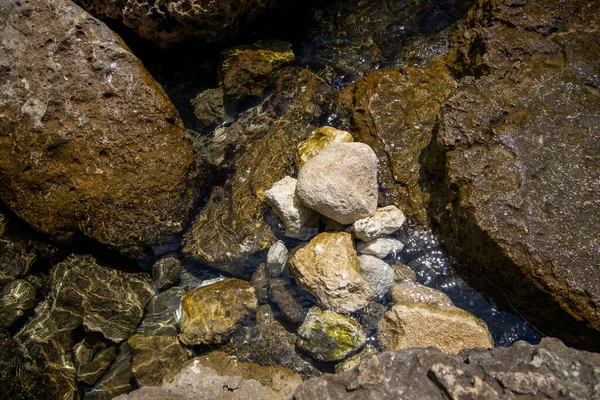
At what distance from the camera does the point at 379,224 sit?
11.5 ft

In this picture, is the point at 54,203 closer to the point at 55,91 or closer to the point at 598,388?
the point at 55,91

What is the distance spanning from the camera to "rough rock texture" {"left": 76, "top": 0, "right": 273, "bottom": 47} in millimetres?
4117

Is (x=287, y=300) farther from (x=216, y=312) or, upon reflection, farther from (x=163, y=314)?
(x=163, y=314)

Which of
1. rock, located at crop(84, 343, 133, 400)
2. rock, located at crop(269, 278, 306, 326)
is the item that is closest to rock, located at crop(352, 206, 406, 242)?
rock, located at crop(269, 278, 306, 326)

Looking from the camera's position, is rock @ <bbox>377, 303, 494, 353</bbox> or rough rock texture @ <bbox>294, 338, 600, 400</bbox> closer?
rough rock texture @ <bbox>294, 338, 600, 400</bbox>

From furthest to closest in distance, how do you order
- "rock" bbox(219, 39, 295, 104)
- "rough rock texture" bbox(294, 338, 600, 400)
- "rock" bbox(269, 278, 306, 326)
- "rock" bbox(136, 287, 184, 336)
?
"rock" bbox(219, 39, 295, 104), "rock" bbox(136, 287, 184, 336), "rock" bbox(269, 278, 306, 326), "rough rock texture" bbox(294, 338, 600, 400)

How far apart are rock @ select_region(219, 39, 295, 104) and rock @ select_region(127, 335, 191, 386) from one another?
9.05 feet

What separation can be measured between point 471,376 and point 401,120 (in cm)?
254

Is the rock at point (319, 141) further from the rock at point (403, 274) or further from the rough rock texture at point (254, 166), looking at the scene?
the rock at point (403, 274)

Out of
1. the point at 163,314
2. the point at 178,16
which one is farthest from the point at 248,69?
the point at 163,314

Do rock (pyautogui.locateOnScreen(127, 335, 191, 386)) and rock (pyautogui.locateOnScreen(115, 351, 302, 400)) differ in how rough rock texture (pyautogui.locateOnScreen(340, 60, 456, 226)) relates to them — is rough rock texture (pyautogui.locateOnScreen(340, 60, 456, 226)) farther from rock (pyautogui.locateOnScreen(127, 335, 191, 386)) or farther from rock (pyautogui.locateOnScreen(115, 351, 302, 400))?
rock (pyautogui.locateOnScreen(127, 335, 191, 386))

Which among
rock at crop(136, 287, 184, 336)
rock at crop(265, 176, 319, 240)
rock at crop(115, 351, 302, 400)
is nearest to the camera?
rock at crop(115, 351, 302, 400)

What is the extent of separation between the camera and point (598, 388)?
1933 millimetres

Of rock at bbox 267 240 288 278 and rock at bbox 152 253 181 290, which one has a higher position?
rock at bbox 152 253 181 290
